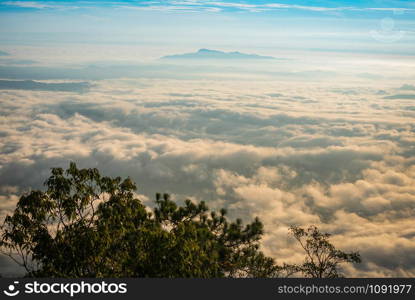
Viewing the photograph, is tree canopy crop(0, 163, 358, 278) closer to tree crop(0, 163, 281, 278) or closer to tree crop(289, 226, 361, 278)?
tree crop(0, 163, 281, 278)

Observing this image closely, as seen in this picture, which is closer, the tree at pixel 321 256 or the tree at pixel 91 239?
the tree at pixel 91 239

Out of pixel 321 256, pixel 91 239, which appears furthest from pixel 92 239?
pixel 321 256

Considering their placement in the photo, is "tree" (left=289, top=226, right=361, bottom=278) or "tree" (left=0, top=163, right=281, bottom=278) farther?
"tree" (left=289, top=226, right=361, bottom=278)

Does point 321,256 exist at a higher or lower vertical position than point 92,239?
higher

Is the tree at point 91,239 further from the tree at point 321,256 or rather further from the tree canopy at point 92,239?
the tree at point 321,256

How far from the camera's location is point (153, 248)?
610 inches

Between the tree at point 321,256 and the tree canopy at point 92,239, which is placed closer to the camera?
the tree canopy at point 92,239

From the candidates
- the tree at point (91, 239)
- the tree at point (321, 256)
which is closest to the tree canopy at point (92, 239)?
the tree at point (91, 239)

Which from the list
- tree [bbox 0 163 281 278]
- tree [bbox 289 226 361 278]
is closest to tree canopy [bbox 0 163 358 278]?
tree [bbox 0 163 281 278]

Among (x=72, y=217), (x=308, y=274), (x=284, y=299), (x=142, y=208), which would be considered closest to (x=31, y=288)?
(x=72, y=217)

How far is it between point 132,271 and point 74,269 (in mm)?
2304

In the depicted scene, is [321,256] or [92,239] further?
[321,256]

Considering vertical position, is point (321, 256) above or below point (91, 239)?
above

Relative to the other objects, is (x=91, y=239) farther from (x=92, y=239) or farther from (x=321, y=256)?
(x=321, y=256)
